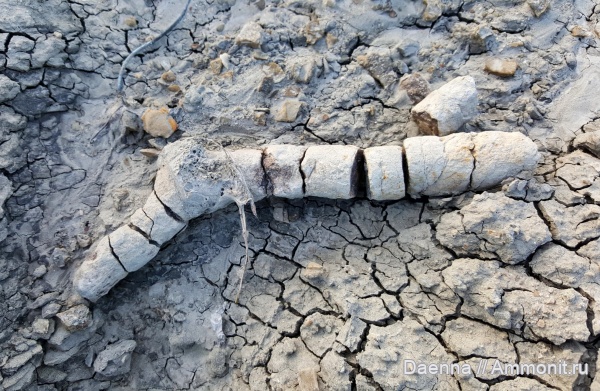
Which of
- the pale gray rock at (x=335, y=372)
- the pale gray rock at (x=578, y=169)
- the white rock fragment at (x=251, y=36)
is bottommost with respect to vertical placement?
the pale gray rock at (x=335, y=372)

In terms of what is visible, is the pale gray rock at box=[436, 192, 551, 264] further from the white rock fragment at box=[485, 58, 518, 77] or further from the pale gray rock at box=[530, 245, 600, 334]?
the white rock fragment at box=[485, 58, 518, 77]

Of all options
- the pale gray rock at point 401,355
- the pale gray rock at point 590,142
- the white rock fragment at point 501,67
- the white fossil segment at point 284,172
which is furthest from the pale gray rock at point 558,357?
the white rock fragment at point 501,67

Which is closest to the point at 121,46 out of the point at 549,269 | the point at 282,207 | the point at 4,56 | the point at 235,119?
the point at 4,56

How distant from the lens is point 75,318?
2428 mm

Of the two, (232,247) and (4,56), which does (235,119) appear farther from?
(4,56)

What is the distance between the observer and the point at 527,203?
244 centimetres

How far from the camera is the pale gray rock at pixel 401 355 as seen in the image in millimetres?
2131

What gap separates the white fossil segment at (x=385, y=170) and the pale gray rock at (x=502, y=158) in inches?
17.0

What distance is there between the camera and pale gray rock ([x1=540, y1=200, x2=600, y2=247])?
2330mm

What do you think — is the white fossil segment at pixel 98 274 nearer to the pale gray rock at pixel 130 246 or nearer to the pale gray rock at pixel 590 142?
the pale gray rock at pixel 130 246

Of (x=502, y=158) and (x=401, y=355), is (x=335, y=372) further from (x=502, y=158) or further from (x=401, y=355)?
(x=502, y=158)

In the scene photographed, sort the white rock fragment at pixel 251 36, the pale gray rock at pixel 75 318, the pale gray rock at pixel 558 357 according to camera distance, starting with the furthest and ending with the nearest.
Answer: the white rock fragment at pixel 251 36
the pale gray rock at pixel 75 318
the pale gray rock at pixel 558 357

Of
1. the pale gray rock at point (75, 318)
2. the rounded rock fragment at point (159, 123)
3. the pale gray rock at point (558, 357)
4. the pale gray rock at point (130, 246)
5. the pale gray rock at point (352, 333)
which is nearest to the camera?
the pale gray rock at point (558, 357)

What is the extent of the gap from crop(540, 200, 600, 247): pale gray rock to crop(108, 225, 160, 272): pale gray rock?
2.31 metres
